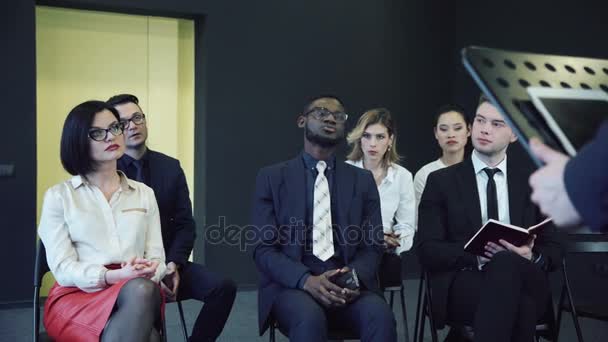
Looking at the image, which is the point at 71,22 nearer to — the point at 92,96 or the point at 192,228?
the point at 92,96

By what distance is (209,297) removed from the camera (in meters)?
3.41

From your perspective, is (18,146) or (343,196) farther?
(18,146)

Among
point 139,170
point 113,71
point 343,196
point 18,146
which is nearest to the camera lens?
point 343,196

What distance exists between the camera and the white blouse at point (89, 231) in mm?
2740

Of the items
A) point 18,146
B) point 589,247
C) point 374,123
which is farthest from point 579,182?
point 18,146

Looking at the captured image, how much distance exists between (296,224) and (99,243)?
0.90 m

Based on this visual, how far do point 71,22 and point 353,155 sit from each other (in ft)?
9.27

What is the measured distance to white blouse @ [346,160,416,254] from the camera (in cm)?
427

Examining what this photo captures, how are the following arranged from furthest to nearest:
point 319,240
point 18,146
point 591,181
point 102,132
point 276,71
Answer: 1. point 276,71
2. point 18,146
3. point 319,240
4. point 102,132
5. point 591,181

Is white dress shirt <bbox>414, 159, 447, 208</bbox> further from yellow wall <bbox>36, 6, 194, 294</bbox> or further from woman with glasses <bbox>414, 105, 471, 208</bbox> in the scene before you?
yellow wall <bbox>36, 6, 194, 294</bbox>

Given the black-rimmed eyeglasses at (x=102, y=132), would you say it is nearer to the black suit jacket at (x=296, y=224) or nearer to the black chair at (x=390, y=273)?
the black suit jacket at (x=296, y=224)

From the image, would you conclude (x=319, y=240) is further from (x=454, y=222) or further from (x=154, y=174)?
(x=154, y=174)

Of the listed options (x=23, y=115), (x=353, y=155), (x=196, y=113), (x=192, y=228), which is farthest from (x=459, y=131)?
(x=23, y=115)

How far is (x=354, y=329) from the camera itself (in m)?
3.00
